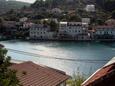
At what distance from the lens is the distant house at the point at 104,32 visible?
190 feet

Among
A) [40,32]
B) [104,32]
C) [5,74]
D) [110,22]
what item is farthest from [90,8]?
[5,74]

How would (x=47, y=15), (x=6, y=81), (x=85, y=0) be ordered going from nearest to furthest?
(x=6, y=81)
(x=47, y=15)
(x=85, y=0)

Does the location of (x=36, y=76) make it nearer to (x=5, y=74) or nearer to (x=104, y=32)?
(x=5, y=74)

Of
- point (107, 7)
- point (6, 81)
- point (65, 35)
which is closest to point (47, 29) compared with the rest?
point (65, 35)

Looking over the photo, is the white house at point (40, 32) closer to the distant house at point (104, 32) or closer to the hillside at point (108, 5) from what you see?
the distant house at point (104, 32)

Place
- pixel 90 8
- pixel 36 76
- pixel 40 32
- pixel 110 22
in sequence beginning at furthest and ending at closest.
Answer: pixel 90 8 < pixel 110 22 < pixel 40 32 < pixel 36 76

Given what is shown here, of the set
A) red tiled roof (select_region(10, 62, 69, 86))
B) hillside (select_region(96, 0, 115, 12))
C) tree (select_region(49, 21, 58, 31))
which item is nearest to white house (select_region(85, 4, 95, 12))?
hillside (select_region(96, 0, 115, 12))

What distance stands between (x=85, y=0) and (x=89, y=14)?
494 inches

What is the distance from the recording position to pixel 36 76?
863 cm

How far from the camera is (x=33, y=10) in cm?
7475

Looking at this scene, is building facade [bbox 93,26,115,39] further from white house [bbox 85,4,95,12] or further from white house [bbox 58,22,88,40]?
white house [bbox 85,4,95,12]

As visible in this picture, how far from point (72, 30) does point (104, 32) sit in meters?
4.73

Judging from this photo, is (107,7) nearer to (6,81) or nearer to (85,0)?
(85,0)

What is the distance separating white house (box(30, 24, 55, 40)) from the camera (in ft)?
190
